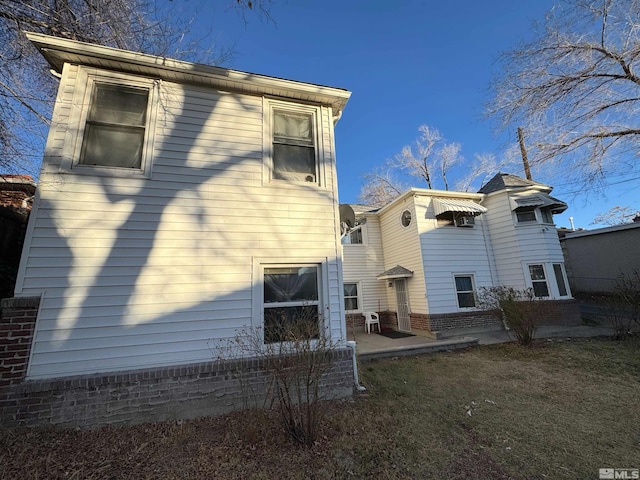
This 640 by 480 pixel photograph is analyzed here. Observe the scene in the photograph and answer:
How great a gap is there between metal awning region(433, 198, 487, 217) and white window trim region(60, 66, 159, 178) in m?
9.73

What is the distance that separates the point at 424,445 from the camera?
3232 mm

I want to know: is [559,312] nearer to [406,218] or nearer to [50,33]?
[406,218]

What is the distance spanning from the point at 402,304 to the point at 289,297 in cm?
822

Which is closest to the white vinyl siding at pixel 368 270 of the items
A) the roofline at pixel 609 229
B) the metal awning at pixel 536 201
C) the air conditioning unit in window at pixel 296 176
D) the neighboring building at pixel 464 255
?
the neighboring building at pixel 464 255

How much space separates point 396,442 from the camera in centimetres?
329

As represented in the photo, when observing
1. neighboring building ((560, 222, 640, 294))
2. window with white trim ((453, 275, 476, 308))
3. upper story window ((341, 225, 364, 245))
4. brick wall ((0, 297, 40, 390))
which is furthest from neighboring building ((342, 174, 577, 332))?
brick wall ((0, 297, 40, 390))

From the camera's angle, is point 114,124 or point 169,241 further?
point 114,124

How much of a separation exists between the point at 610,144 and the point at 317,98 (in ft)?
33.3

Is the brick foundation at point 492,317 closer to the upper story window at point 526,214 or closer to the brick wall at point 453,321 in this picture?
the brick wall at point 453,321

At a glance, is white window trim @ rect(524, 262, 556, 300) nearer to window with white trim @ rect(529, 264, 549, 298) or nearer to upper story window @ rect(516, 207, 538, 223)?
window with white trim @ rect(529, 264, 549, 298)

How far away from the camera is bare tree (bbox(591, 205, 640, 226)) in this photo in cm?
2750

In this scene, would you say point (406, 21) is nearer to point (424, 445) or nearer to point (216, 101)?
point (216, 101)

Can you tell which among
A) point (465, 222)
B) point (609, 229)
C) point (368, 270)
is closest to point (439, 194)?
point (465, 222)

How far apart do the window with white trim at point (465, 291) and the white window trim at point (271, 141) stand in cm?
805
